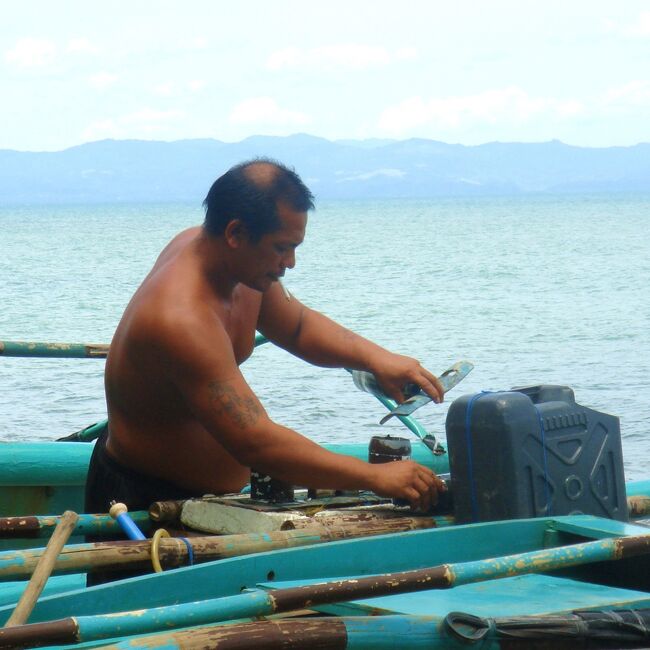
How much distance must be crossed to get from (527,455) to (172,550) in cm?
111

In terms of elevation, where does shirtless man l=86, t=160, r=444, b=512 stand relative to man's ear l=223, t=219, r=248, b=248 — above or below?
below

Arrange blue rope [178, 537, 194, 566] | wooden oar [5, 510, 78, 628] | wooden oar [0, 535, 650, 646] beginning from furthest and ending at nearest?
1. blue rope [178, 537, 194, 566]
2. wooden oar [5, 510, 78, 628]
3. wooden oar [0, 535, 650, 646]

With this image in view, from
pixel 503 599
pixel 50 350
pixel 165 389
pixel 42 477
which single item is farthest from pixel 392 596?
Result: pixel 50 350

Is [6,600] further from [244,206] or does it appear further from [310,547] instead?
[244,206]

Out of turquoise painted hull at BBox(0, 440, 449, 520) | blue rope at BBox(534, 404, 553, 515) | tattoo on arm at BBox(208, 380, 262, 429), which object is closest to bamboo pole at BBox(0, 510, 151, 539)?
tattoo on arm at BBox(208, 380, 262, 429)

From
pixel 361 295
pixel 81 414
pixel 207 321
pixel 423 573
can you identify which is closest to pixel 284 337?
pixel 207 321

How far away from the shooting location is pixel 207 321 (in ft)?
12.5

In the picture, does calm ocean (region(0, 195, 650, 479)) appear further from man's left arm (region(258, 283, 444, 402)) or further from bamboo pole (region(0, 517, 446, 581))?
bamboo pole (region(0, 517, 446, 581))

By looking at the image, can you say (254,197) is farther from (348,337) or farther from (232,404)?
(348,337)

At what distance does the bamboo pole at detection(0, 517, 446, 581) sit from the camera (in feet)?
11.3

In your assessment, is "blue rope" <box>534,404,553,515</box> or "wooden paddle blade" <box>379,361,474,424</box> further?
"wooden paddle blade" <box>379,361,474,424</box>

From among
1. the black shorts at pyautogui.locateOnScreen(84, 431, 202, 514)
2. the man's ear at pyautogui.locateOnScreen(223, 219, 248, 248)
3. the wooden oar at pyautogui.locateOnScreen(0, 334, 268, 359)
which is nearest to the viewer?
the man's ear at pyautogui.locateOnScreen(223, 219, 248, 248)

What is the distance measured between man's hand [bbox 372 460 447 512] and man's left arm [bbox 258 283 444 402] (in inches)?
20.1

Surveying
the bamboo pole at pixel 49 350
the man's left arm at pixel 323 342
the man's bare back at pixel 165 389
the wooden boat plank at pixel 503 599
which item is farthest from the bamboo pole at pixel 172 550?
the bamboo pole at pixel 49 350
